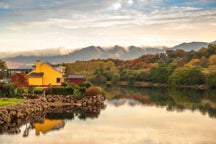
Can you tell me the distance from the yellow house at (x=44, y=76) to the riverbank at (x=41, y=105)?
35.0 feet

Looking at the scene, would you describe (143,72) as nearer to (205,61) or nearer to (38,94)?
(205,61)

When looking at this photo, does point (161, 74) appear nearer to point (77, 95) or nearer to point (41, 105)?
point (77, 95)

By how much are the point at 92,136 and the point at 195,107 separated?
66.8 feet

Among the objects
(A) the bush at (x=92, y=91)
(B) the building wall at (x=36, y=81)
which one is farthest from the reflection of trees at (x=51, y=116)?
(B) the building wall at (x=36, y=81)

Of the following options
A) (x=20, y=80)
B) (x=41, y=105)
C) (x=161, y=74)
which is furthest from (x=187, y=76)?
(x=41, y=105)

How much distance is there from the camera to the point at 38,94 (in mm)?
41469

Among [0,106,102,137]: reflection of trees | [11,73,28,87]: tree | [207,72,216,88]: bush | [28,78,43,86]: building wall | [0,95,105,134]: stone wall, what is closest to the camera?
[0,106,102,137]: reflection of trees

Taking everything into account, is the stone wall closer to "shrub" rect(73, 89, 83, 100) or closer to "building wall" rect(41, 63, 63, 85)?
"shrub" rect(73, 89, 83, 100)

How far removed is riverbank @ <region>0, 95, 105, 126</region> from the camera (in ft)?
90.8

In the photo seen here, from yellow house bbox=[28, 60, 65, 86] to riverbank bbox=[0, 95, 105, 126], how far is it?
10.7 meters

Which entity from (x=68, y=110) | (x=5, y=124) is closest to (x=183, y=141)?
(x=5, y=124)

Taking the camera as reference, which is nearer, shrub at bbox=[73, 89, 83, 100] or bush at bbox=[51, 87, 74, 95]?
shrub at bbox=[73, 89, 83, 100]

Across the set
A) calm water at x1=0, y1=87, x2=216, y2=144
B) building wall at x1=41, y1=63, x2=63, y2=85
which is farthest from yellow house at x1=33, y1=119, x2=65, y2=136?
building wall at x1=41, y1=63, x2=63, y2=85

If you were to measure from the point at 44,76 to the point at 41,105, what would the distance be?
16723 millimetres
